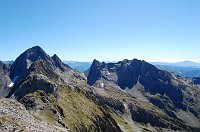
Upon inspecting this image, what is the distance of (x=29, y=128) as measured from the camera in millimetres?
59188

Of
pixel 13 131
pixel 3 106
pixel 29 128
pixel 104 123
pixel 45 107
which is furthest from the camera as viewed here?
pixel 104 123

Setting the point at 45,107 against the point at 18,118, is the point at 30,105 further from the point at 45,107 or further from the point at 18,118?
the point at 18,118

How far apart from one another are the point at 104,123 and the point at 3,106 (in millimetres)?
122469

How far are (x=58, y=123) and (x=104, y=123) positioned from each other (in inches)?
3538

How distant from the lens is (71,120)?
126 meters

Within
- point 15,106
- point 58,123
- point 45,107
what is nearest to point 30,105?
point 45,107

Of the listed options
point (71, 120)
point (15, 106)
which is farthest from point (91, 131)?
point (15, 106)

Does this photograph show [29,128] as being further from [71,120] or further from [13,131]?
[71,120]

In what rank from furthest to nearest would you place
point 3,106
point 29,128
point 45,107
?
1. point 45,107
2. point 3,106
3. point 29,128

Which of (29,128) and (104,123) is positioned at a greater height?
(29,128)

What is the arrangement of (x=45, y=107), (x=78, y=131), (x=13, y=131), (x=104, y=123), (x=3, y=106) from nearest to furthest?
1. (x=13, y=131)
2. (x=3, y=106)
3. (x=45, y=107)
4. (x=78, y=131)
5. (x=104, y=123)

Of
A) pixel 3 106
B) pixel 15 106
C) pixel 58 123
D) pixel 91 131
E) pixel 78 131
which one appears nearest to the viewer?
pixel 3 106

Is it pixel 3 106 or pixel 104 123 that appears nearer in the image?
pixel 3 106

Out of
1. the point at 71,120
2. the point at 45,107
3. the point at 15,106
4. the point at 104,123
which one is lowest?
the point at 104,123
